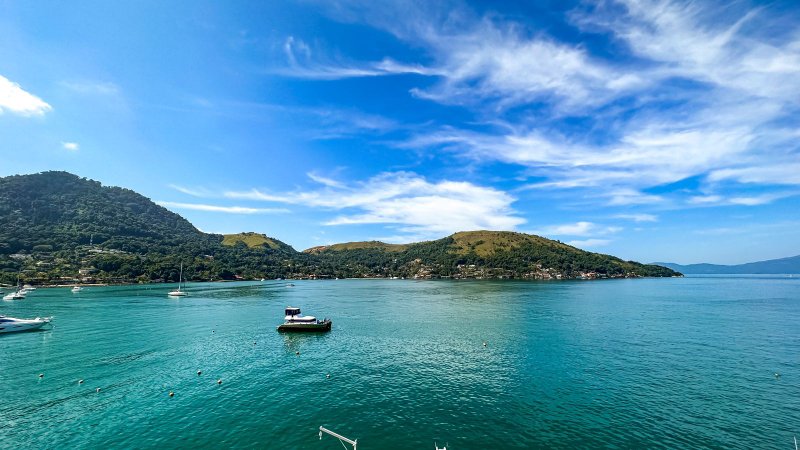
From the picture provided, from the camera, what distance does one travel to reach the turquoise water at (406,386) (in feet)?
111

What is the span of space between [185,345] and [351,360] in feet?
120

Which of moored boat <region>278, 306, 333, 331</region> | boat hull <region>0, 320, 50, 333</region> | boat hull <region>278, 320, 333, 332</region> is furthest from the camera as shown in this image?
moored boat <region>278, 306, 333, 331</region>

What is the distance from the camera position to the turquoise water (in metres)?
33.7

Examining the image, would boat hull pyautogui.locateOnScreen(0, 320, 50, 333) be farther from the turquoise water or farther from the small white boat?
the small white boat

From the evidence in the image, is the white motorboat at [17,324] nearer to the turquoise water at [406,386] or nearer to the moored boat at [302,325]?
the turquoise water at [406,386]

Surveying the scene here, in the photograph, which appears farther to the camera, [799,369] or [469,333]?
[469,333]

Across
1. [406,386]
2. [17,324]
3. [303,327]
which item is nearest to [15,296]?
[17,324]

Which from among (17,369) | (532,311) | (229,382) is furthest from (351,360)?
(532,311)

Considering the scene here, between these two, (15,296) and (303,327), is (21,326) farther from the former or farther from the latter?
(15,296)

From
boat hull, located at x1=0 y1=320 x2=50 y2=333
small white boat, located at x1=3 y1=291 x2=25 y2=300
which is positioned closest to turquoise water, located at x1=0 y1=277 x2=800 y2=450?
boat hull, located at x1=0 y1=320 x2=50 y2=333

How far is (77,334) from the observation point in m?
78.6

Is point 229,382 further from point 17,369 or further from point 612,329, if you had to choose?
point 612,329

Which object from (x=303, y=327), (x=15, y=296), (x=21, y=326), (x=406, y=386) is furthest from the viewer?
(x=15, y=296)

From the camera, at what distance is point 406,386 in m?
46.9
